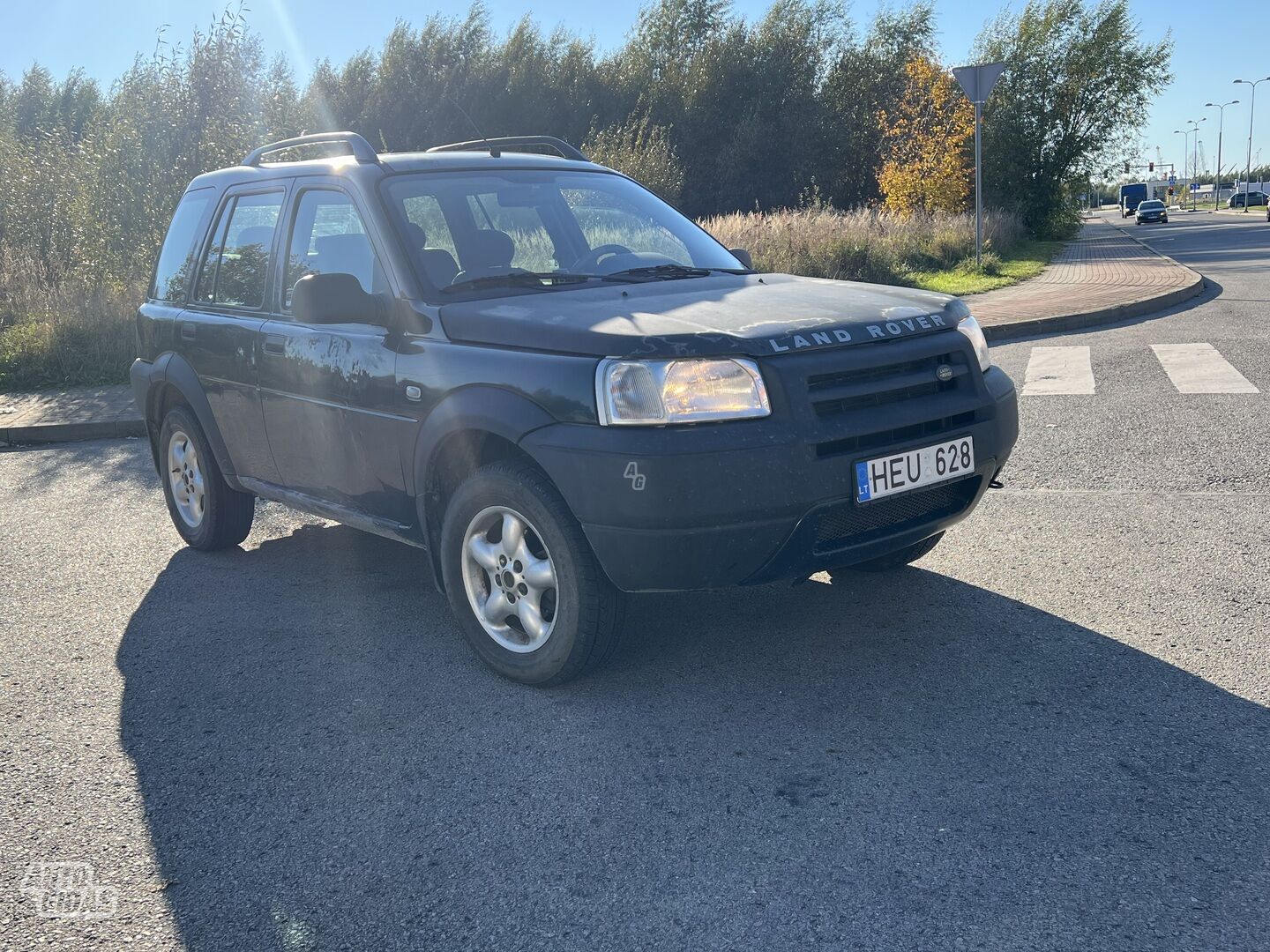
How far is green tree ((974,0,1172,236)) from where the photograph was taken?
147ft

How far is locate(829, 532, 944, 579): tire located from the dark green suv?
0.8 inches

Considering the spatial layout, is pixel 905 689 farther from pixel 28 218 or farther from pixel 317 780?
pixel 28 218

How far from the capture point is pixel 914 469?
3.79 meters

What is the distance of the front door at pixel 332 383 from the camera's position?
4340 millimetres

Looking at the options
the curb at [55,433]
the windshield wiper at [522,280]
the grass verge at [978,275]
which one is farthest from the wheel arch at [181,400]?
the grass verge at [978,275]

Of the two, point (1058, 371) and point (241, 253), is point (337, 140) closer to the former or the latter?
point (241, 253)

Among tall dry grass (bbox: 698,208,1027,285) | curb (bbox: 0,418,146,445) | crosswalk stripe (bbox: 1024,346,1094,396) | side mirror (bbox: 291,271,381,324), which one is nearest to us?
side mirror (bbox: 291,271,381,324)

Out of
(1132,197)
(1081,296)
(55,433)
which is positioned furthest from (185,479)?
(1132,197)

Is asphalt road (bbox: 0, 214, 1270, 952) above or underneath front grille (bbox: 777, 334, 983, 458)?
underneath

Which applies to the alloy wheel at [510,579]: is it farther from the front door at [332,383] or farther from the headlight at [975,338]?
the headlight at [975,338]

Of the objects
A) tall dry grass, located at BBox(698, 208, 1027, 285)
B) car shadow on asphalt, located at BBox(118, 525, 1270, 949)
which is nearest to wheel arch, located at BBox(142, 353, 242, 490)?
car shadow on asphalt, located at BBox(118, 525, 1270, 949)

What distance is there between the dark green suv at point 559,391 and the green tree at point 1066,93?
142 feet

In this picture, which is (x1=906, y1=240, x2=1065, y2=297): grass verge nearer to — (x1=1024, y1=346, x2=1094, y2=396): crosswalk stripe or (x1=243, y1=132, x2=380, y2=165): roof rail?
(x1=1024, y1=346, x2=1094, y2=396): crosswalk stripe

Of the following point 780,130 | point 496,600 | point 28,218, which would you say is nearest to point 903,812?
point 496,600
